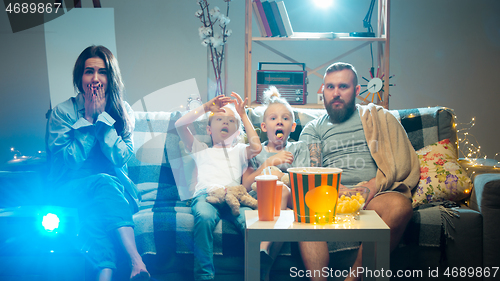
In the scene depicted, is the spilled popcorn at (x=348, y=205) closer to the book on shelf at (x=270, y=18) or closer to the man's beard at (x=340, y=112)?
the man's beard at (x=340, y=112)

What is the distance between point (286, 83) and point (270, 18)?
1.52 ft

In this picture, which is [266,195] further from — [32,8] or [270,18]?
[32,8]

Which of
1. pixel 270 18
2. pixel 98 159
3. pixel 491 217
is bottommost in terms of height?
pixel 491 217

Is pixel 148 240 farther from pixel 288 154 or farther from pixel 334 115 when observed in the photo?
pixel 334 115

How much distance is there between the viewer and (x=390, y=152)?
5.48 feet

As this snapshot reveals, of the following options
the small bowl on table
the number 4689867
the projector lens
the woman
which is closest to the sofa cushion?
the small bowl on table

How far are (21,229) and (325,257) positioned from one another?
1.16 metres

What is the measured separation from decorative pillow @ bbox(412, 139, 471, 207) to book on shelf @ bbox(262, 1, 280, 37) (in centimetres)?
130

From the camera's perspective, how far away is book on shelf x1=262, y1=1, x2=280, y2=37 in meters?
2.44

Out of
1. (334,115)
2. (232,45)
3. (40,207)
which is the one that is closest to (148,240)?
(40,207)

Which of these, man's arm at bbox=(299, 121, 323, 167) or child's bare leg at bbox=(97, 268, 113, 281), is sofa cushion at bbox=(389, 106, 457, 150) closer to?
man's arm at bbox=(299, 121, 323, 167)

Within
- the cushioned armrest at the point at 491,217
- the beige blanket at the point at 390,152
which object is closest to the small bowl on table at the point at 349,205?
the beige blanket at the point at 390,152

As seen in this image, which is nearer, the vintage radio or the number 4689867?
the vintage radio

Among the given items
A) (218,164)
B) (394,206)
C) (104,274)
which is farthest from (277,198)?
(218,164)
